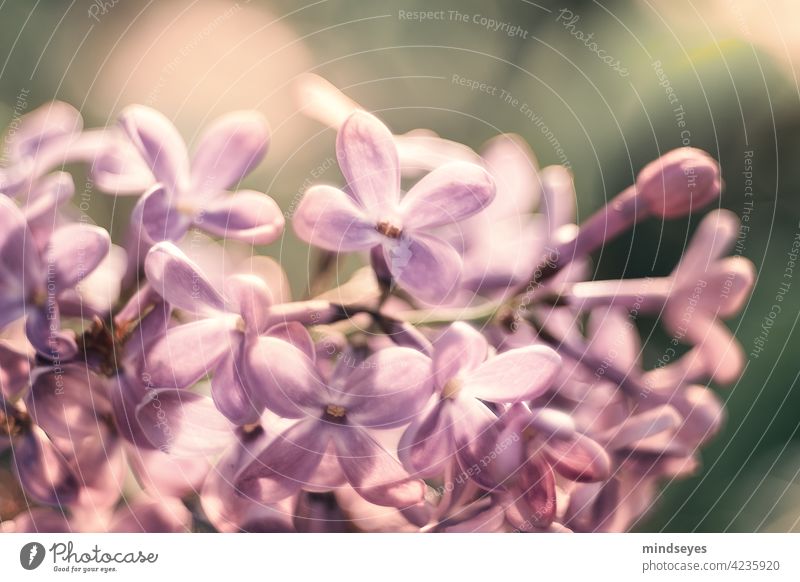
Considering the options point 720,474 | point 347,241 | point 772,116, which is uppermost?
point 772,116

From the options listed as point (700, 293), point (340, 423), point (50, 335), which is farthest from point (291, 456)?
point (700, 293)

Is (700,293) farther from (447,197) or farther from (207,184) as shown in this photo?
(207,184)

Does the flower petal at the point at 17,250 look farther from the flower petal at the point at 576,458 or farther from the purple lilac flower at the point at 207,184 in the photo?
the flower petal at the point at 576,458

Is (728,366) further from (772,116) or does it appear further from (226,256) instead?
(226,256)

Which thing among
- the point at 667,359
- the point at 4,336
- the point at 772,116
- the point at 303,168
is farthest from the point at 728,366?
the point at 4,336

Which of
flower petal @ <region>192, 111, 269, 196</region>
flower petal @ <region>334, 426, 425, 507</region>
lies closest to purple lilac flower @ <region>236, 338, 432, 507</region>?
flower petal @ <region>334, 426, 425, 507</region>

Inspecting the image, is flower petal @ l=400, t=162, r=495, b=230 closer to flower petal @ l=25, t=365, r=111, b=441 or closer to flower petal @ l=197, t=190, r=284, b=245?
flower petal @ l=197, t=190, r=284, b=245
